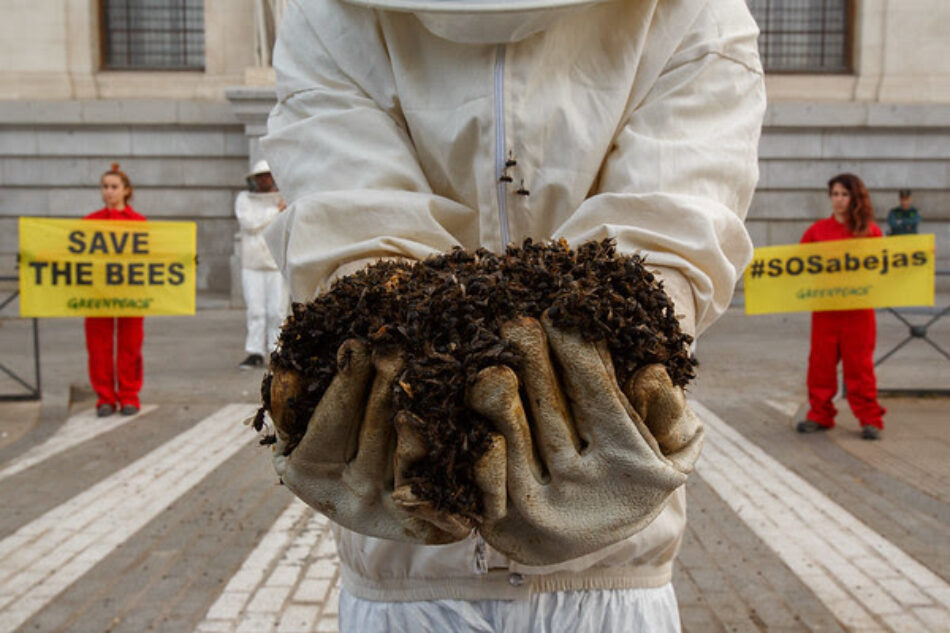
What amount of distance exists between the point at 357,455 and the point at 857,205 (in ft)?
27.2

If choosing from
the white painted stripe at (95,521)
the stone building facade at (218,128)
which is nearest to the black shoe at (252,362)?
the white painted stripe at (95,521)

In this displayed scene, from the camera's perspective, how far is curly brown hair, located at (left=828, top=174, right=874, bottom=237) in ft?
29.0

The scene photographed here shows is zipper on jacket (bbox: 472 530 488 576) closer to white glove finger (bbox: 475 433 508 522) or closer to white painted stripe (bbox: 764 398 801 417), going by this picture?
white glove finger (bbox: 475 433 508 522)

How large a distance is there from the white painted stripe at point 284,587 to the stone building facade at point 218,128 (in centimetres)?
1386

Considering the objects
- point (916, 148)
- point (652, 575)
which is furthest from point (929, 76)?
point (652, 575)

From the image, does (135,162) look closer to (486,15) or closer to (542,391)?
(486,15)

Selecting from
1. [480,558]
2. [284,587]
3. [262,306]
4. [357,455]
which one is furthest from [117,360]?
[357,455]

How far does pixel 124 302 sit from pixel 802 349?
823cm

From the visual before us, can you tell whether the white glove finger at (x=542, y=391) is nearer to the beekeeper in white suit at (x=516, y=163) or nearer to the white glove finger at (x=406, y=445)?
the white glove finger at (x=406, y=445)

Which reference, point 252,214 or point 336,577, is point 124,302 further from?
point 336,577

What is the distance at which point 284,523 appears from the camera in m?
5.93

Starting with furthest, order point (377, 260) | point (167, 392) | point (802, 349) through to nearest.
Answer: point (802, 349) < point (167, 392) < point (377, 260)

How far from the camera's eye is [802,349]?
13.1 metres

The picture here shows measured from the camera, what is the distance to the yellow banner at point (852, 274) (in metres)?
8.80
